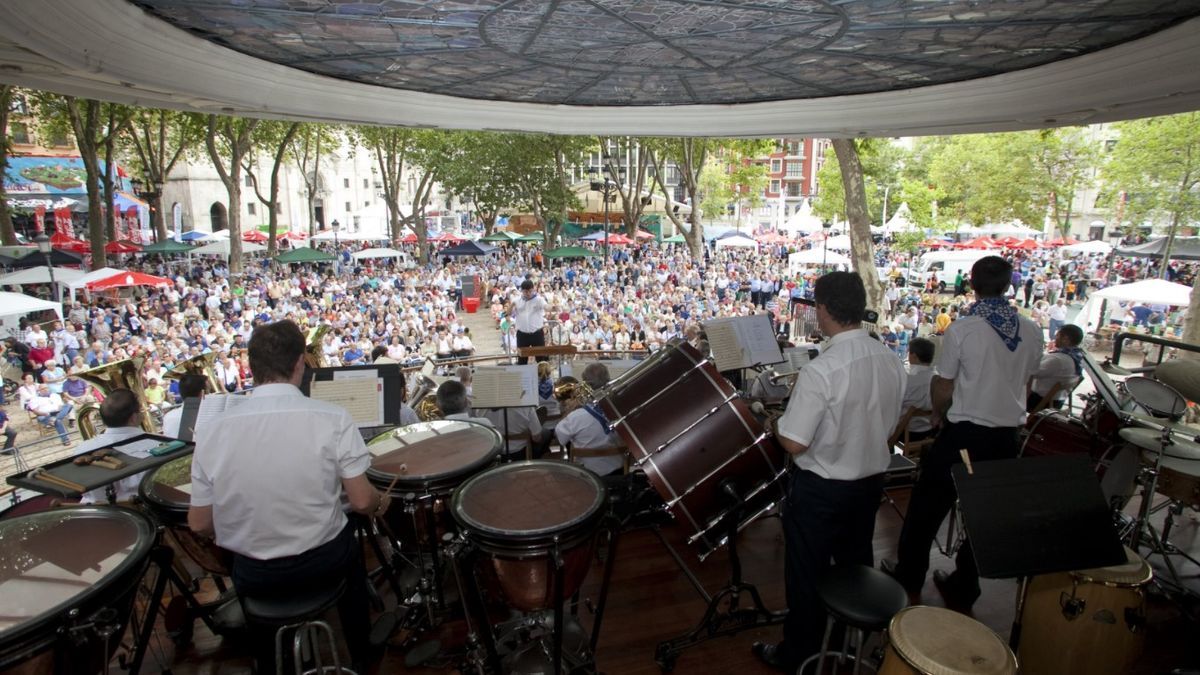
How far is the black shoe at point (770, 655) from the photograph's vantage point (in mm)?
3092

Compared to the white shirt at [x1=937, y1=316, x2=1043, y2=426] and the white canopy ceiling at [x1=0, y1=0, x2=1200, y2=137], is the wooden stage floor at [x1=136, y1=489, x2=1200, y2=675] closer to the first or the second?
the white shirt at [x1=937, y1=316, x2=1043, y2=426]

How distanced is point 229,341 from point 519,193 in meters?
18.2

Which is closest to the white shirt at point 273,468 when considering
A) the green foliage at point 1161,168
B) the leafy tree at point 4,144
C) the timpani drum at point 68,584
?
the timpani drum at point 68,584

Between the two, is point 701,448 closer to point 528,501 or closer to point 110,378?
point 528,501

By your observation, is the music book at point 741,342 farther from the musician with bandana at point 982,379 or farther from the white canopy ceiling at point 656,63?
the white canopy ceiling at point 656,63

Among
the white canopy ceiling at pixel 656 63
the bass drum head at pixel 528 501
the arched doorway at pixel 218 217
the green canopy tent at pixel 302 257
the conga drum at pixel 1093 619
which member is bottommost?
the conga drum at pixel 1093 619

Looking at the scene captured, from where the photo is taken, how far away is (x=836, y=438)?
2.65 m

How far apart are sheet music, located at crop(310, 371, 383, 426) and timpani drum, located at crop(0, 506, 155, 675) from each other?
1271mm

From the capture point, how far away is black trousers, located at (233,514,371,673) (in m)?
2.48

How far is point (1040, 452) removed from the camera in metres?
4.59

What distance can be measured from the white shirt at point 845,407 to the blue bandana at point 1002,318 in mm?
889

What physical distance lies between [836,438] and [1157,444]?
7.29 feet

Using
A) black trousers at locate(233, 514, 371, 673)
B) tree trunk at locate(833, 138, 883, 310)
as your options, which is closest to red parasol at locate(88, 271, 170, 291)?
black trousers at locate(233, 514, 371, 673)

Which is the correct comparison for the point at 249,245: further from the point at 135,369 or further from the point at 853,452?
the point at 853,452
